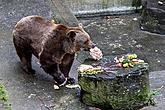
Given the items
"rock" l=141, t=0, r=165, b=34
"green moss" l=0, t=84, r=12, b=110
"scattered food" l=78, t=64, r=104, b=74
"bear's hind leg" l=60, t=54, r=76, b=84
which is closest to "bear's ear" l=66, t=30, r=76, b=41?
"bear's hind leg" l=60, t=54, r=76, b=84

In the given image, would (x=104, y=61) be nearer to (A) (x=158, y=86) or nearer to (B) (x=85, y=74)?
(B) (x=85, y=74)

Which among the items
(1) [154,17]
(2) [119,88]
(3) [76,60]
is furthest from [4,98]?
(1) [154,17]

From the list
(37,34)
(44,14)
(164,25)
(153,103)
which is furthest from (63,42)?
(164,25)

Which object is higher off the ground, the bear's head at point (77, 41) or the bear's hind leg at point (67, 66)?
the bear's head at point (77, 41)

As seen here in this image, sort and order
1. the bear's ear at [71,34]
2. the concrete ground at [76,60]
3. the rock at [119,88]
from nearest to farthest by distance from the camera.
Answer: the rock at [119,88] → the concrete ground at [76,60] → the bear's ear at [71,34]

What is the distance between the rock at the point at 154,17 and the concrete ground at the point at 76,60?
15 centimetres

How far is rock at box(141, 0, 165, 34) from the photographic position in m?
9.50

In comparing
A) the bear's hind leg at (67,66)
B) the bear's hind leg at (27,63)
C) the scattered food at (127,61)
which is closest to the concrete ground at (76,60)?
the bear's hind leg at (27,63)

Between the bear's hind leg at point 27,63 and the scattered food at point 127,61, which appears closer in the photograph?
the scattered food at point 127,61

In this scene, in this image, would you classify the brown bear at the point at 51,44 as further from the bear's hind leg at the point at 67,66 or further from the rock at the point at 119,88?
the rock at the point at 119,88

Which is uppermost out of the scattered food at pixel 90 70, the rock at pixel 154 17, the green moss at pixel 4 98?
the scattered food at pixel 90 70

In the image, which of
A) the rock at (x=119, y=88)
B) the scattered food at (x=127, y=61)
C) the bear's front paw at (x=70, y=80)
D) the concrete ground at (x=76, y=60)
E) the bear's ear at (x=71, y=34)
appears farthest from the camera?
the bear's front paw at (x=70, y=80)

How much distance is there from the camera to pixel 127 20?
1016cm

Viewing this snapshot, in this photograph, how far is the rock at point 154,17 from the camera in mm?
9500
